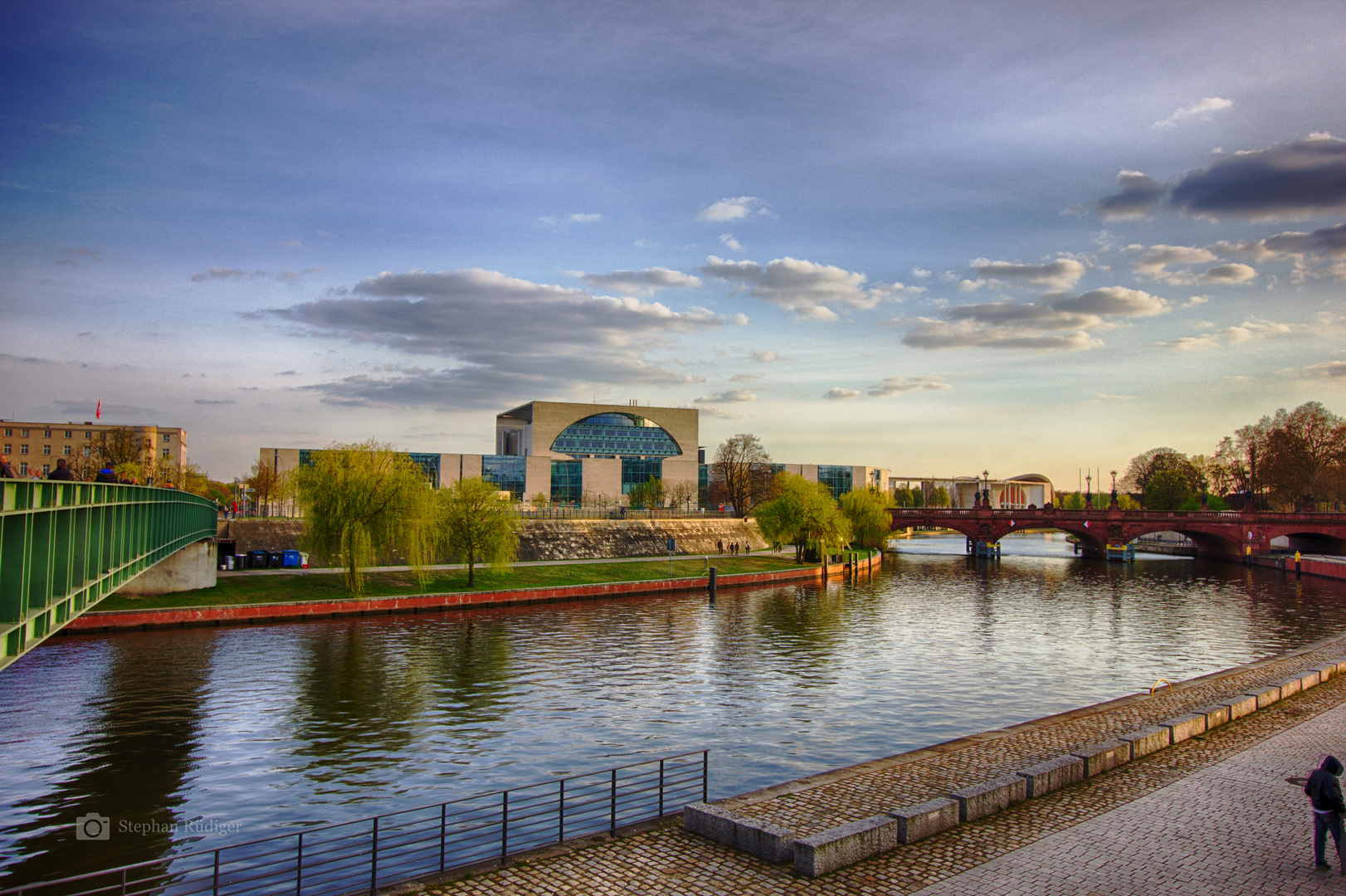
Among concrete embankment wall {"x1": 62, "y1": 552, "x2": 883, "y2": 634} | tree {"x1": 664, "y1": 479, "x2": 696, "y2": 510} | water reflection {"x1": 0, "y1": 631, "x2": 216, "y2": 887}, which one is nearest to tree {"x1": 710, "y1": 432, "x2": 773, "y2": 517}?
tree {"x1": 664, "y1": 479, "x2": 696, "y2": 510}

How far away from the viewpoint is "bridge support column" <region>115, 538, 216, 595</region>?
43.9 m

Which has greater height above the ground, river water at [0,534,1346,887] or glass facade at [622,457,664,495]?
glass facade at [622,457,664,495]

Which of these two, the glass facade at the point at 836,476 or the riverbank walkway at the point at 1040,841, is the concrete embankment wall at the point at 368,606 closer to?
the riverbank walkway at the point at 1040,841

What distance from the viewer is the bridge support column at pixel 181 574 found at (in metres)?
43.9

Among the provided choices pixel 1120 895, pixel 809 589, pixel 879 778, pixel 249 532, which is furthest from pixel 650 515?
pixel 1120 895

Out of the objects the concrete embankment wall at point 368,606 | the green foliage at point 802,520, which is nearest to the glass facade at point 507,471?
the green foliage at point 802,520

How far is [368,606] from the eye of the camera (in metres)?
46.0

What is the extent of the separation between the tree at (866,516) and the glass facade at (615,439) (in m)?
49.7

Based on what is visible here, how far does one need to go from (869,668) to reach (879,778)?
16.8 metres

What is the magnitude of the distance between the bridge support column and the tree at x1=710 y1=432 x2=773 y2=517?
70166 millimetres

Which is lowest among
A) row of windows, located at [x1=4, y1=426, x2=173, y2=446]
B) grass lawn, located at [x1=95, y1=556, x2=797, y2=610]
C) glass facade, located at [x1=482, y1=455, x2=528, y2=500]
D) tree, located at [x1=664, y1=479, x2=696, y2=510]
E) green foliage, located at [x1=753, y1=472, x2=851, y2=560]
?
grass lawn, located at [x1=95, y1=556, x2=797, y2=610]

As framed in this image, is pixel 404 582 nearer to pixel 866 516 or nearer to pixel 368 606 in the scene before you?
pixel 368 606

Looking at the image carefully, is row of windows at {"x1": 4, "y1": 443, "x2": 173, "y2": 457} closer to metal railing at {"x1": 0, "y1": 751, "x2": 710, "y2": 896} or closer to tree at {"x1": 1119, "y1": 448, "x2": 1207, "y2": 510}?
metal railing at {"x1": 0, "y1": 751, "x2": 710, "y2": 896}

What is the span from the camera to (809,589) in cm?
6284
